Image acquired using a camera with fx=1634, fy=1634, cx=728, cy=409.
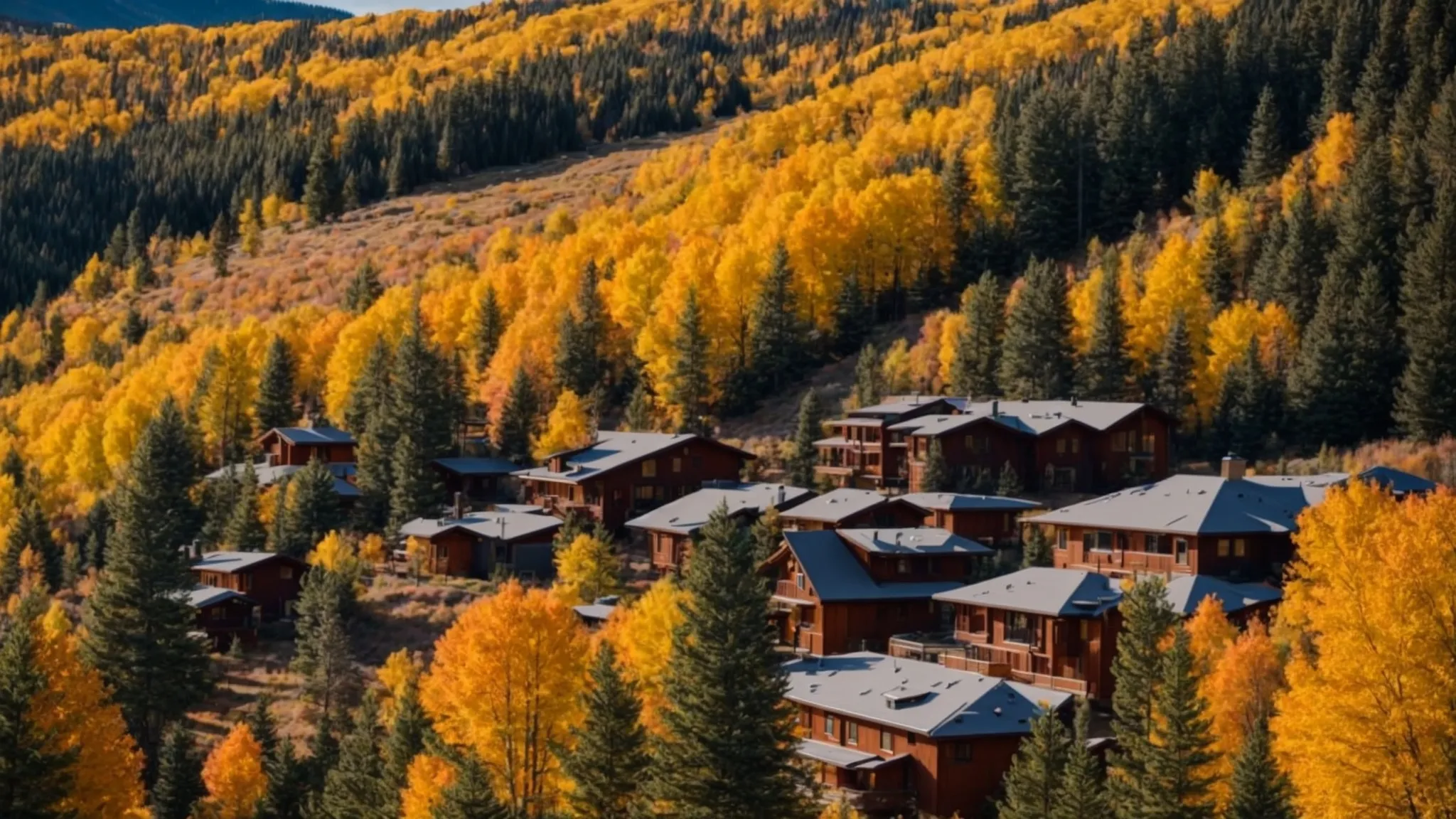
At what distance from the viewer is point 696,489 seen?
92875 millimetres

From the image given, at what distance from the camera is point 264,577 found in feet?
290

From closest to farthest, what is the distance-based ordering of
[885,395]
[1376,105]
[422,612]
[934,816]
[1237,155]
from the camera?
1. [934,816]
2. [422,612]
3. [885,395]
4. [1376,105]
5. [1237,155]

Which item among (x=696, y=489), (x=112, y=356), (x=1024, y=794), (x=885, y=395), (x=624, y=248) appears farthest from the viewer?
(x=112, y=356)

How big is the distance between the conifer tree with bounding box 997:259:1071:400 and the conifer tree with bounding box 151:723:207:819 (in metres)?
51.4

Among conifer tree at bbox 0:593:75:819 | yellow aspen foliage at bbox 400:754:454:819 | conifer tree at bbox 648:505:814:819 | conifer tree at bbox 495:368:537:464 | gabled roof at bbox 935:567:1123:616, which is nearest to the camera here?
conifer tree at bbox 0:593:75:819

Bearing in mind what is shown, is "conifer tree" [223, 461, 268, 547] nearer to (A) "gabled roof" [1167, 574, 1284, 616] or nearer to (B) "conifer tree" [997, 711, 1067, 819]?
(A) "gabled roof" [1167, 574, 1284, 616]

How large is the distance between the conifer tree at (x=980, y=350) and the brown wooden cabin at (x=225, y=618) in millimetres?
43171

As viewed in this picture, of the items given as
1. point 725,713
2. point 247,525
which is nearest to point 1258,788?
point 725,713

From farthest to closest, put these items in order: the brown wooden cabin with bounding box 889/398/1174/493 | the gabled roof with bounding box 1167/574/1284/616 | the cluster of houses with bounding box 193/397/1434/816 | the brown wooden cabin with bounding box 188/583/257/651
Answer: the brown wooden cabin with bounding box 889/398/1174/493
the brown wooden cabin with bounding box 188/583/257/651
the gabled roof with bounding box 1167/574/1284/616
the cluster of houses with bounding box 193/397/1434/816

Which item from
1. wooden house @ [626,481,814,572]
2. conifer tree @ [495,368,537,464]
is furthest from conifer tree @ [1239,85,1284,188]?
conifer tree @ [495,368,537,464]

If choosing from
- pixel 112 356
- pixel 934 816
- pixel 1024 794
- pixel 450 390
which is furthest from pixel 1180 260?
pixel 112 356

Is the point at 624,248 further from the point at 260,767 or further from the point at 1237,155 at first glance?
the point at 260,767

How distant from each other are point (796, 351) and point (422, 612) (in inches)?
1513

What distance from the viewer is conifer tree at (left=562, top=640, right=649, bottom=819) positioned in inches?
1911
